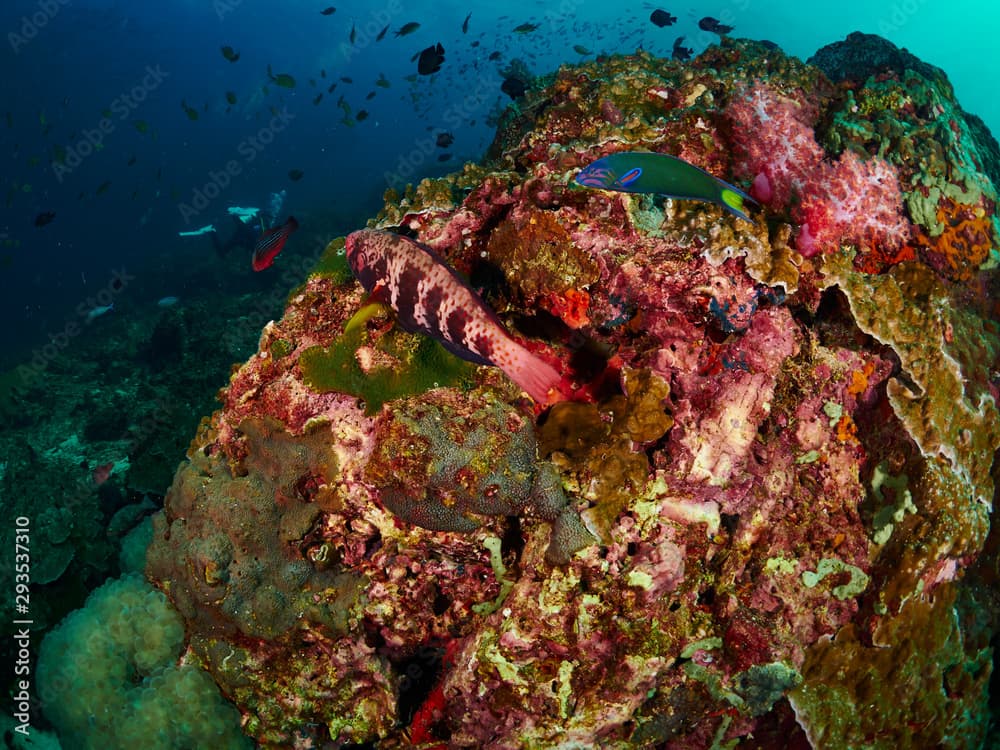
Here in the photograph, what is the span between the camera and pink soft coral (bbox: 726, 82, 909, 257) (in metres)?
3.39

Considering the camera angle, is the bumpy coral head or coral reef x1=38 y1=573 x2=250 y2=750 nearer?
the bumpy coral head

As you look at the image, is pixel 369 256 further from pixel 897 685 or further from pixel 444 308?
pixel 897 685

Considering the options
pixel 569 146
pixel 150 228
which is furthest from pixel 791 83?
pixel 150 228

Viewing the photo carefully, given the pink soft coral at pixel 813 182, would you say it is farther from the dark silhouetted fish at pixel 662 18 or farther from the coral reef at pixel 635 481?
the dark silhouetted fish at pixel 662 18

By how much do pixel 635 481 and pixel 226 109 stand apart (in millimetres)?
37790

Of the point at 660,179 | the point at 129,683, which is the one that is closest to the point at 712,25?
the point at 660,179

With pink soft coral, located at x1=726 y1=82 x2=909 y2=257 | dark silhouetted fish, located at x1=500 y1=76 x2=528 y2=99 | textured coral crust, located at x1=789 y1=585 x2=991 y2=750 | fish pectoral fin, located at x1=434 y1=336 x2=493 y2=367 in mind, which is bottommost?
textured coral crust, located at x1=789 y1=585 x2=991 y2=750

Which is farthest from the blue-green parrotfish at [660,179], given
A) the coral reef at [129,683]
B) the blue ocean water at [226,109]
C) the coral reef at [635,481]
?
the blue ocean water at [226,109]

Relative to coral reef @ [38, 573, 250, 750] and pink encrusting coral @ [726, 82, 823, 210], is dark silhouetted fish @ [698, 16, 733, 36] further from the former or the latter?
coral reef @ [38, 573, 250, 750]

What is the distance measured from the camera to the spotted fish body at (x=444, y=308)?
240 cm

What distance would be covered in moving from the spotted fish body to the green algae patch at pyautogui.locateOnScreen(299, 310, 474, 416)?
1.37ft

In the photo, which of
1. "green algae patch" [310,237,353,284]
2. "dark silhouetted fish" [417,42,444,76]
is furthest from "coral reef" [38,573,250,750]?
"dark silhouetted fish" [417,42,444,76]

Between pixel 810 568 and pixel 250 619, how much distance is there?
343 centimetres

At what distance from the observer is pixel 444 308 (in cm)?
247
